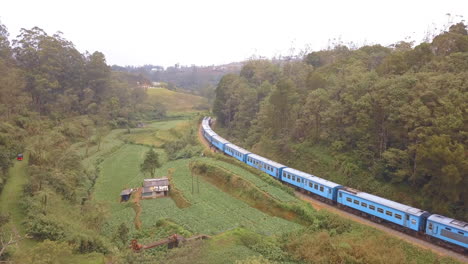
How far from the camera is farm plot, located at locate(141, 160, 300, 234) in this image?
22.4 metres

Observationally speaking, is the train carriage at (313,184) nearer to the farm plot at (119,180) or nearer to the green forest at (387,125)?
the green forest at (387,125)

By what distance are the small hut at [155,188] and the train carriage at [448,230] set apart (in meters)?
21.4

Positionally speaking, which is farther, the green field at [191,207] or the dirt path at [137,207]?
the dirt path at [137,207]

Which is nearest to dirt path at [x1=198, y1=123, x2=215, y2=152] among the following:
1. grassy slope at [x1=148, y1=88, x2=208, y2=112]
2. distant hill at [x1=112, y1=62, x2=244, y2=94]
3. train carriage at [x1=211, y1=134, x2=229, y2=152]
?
train carriage at [x1=211, y1=134, x2=229, y2=152]

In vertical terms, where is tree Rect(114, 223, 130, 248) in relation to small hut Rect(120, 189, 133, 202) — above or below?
above

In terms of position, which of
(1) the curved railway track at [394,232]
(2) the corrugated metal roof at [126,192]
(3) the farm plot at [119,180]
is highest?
(1) the curved railway track at [394,232]

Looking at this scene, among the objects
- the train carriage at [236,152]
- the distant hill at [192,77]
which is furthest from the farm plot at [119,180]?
the distant hill at [192,77]

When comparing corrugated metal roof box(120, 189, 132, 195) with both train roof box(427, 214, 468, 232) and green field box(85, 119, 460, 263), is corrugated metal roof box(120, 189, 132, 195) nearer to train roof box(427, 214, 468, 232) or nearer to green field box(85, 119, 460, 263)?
green field box(85, 119, 460, 263)

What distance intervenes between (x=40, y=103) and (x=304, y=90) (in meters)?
40.0

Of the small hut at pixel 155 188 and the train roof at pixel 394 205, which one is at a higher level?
the train roof at pixel 394 205

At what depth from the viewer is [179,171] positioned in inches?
1455

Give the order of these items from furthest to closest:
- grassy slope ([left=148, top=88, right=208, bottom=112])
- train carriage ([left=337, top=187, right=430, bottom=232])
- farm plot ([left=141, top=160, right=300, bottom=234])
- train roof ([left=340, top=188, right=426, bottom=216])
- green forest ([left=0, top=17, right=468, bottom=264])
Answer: grassy slope ([left=148, top=88, right=208, bottom=112]) < farm plot ([left=141, top=160, right=300, bottom=234]) < train roof ([left=340, top=188, right=426, bottom=216]) < train carriage ([left=337, top=187, right=430, bottom=232]) < green forest ([left=0, top=17, right=468, bottom=264])

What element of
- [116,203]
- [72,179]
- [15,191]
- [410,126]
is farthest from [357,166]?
[15,191]

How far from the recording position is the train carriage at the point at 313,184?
26.4m
